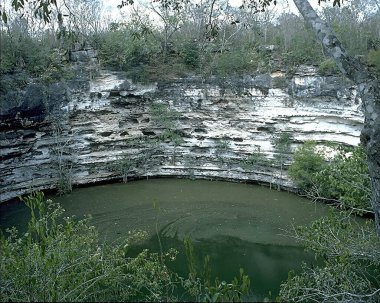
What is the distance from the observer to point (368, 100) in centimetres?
318

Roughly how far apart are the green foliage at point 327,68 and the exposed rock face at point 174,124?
0.75ft

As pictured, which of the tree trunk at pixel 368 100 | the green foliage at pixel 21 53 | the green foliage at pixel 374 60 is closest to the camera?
the tree trunk at pixel 368 100

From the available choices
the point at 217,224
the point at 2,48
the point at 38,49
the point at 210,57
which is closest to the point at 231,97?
the point at 210,57

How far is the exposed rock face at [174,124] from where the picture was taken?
14023mm

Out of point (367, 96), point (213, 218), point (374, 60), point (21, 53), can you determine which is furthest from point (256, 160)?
point (367, 96)

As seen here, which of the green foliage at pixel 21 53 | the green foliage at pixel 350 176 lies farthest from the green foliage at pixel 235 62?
the green foliage at pixel 350 176

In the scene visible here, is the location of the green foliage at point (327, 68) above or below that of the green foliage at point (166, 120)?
above

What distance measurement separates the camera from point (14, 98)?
13359 mm

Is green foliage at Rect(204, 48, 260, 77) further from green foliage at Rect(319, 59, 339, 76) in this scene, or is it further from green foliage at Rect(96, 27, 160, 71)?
green foliage at Rect(96, 27, 160, 71)

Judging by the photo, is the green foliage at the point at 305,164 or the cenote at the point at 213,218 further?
the green foliage at the point at 305,164

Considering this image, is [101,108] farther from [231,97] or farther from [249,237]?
[249,237]

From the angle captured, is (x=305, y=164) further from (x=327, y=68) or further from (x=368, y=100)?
(x=368, y=100)

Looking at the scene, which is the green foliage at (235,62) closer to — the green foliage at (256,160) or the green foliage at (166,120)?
the green foliage at (166,120)

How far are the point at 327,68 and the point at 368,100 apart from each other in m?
11.8
